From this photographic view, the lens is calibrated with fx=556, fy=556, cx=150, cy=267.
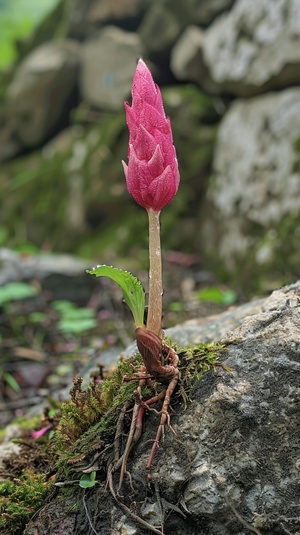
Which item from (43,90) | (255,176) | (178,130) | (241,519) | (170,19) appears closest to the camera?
(241,519)

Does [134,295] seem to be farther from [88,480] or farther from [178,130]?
[178,130]

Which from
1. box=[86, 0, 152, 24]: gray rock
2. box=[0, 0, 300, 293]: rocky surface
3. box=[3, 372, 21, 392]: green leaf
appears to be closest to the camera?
box=[3, 372, 21, 392]: green leaf

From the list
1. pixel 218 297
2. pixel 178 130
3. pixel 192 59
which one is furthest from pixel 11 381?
pixel 192 59

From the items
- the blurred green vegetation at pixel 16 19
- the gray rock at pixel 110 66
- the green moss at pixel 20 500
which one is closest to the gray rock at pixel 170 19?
the gray rock at pixel 110 66

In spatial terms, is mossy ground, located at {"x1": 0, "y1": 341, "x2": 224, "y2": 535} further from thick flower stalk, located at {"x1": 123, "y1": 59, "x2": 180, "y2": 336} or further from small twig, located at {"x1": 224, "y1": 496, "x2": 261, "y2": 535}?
thick flower stalk, located at {"x1": 123, "y1": 59, "x2": 180, "y2": 336}

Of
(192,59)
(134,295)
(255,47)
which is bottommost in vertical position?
(134,295)

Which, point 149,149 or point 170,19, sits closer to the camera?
point 149,149

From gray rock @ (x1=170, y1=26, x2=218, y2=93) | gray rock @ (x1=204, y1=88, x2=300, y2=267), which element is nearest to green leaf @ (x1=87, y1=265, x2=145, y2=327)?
gray rock @ (x1=204, y1=88, x2=300, y2=267)
